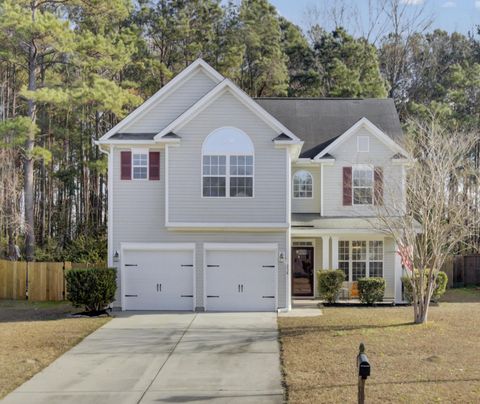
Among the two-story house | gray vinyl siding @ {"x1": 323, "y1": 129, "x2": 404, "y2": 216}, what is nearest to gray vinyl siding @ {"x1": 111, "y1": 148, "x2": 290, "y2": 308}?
the two-story house

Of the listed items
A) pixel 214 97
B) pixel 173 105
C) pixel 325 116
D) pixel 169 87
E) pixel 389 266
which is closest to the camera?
pixel 214 97

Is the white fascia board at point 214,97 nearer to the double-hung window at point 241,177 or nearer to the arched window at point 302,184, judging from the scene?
the double-hung window at point 241,177

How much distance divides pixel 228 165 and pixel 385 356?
8.78 meters

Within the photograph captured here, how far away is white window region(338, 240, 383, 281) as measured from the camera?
71.8ft

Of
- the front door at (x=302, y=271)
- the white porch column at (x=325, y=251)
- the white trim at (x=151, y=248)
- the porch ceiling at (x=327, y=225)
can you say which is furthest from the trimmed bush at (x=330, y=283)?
the white trim at (x=151, y=248)

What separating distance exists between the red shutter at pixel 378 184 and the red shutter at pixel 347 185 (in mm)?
889

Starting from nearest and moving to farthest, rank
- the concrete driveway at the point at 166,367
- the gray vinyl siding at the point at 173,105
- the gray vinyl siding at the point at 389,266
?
the concrete driveway at the point at 166,367, the gray vinyl siding at the point at 173,105, the gray vinyl siding at the point at 389,266

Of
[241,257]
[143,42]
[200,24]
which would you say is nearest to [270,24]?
[200,24]

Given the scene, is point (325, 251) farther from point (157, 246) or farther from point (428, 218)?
point (428, 218)

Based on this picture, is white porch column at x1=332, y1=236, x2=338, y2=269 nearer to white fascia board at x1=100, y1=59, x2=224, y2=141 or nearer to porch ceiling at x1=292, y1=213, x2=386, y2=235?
porch ceiling at x1=292, y1=213, x2=386, y2=235

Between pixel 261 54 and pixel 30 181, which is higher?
pixel 261 54

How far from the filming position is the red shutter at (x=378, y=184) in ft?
61.5

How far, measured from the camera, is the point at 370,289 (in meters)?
20.0

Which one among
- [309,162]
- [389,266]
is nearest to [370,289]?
[389,266]
